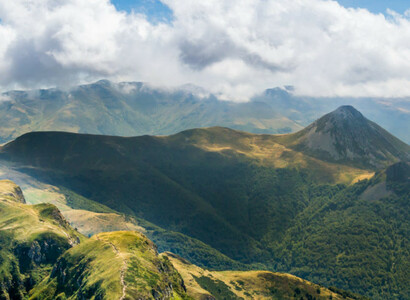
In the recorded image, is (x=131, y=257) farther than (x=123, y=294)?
Yes

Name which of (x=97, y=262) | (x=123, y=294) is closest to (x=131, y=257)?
(x=97, y=262)

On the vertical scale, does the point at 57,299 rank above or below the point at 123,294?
below

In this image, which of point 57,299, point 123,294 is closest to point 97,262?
point 57,299

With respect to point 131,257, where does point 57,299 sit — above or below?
below

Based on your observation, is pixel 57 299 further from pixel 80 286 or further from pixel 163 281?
pixel 163 281

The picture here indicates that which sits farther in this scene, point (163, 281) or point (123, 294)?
point (163, 281)

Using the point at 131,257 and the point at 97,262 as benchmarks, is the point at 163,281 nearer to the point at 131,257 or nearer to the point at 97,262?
the point at 131,257

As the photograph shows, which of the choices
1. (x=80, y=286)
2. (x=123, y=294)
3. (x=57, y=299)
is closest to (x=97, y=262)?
(x=80, y=286)

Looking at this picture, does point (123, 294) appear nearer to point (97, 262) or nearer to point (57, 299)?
point (97, 262)
